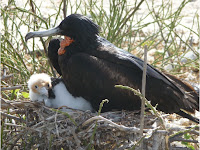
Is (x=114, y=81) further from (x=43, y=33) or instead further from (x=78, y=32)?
(x=43, y=33)

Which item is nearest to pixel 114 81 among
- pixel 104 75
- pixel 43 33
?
pixel 104 75

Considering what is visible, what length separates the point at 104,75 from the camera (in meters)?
3.15

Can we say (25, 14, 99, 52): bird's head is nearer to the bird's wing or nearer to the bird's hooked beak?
the bird's hooked beak

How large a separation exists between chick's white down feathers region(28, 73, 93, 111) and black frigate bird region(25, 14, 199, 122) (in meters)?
0.05

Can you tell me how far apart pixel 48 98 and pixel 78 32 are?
54 centimetres

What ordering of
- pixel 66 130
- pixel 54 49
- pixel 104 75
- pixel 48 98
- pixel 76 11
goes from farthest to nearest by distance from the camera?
pixel 76 11, pixel 54 49, pixel 48 98, pixel 104 75, pixel 66 130

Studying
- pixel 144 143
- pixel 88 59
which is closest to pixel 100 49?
pixel 88 59

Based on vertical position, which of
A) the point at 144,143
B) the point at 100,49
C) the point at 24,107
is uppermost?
the point at 100,49

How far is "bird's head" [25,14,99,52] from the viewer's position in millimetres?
3390

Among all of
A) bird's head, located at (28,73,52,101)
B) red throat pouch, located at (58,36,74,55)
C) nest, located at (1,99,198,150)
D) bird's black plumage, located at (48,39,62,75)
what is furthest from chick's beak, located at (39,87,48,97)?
bird's black plumage, located at (48,39,62,75)

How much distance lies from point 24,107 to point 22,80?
92cm

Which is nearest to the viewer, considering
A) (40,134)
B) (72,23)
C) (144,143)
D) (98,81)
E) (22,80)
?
(144,143)

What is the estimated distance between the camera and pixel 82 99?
3.34 m

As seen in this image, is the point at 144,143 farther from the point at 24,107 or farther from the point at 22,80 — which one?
the point at 22,80
